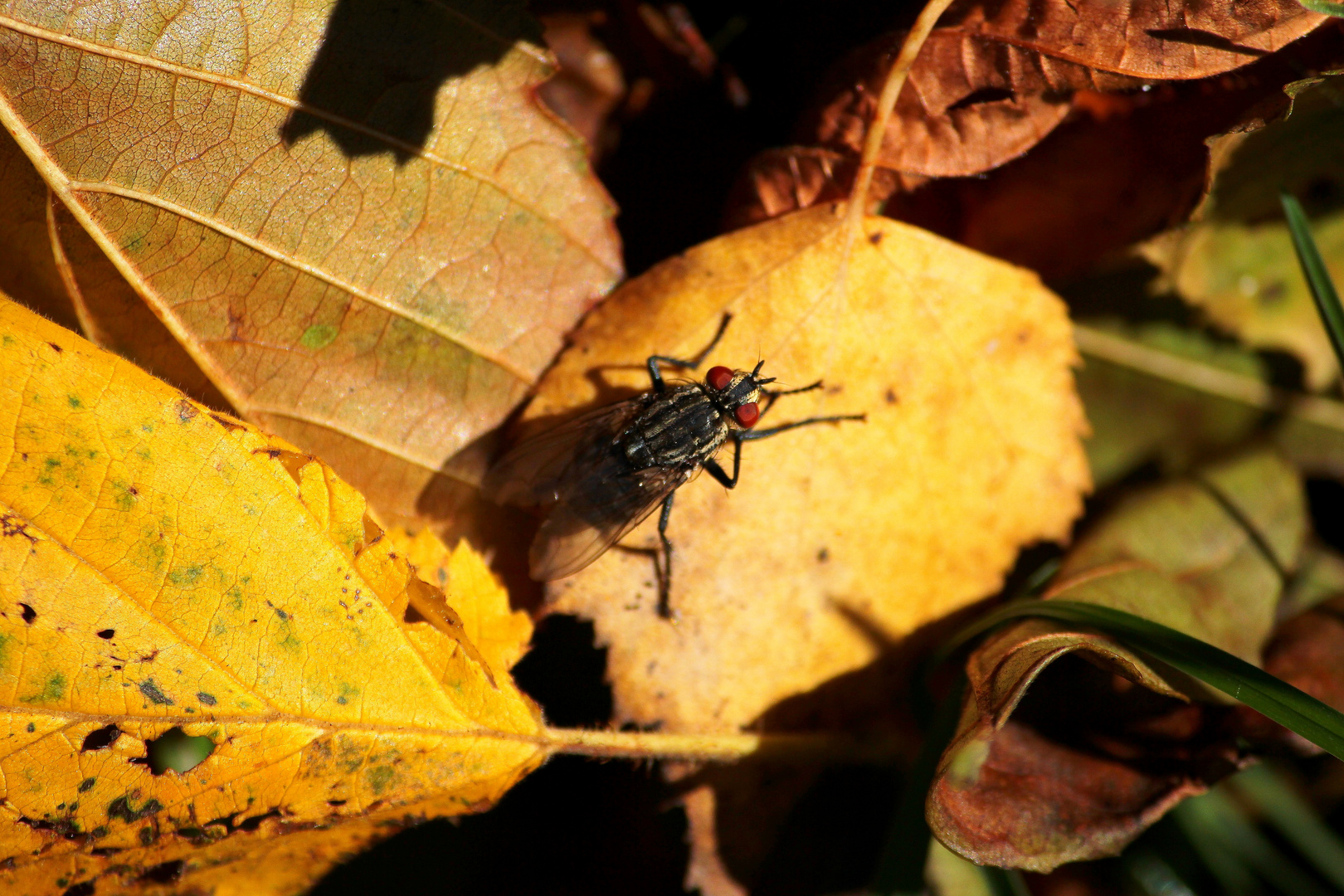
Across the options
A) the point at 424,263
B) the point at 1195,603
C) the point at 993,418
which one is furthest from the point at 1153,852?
the point at 424,263

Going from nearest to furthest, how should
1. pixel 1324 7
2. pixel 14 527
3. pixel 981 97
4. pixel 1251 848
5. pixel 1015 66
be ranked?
pixel 14 527 < pixel 1324 7 < pixel 1015 66 < pixel 981 97 < pixel 1251 848

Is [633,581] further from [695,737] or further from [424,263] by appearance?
[424,263]

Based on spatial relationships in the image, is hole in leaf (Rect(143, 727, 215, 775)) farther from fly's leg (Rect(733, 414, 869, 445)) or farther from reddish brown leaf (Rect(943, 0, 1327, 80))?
reddish brown leaf (Rect(943, 0, 1327, 80))

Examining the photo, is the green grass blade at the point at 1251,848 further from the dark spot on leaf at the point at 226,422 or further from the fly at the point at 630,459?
the dark spot on leaf at the point at 226,422

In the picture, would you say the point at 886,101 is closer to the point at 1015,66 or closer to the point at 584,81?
the point at 1015,66

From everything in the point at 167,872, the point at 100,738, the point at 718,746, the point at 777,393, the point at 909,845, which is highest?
the point at 100,738

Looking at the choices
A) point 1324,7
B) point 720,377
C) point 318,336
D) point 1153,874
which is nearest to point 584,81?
point 720,377

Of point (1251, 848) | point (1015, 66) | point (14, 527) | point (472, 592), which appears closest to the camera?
point (14, 527)
